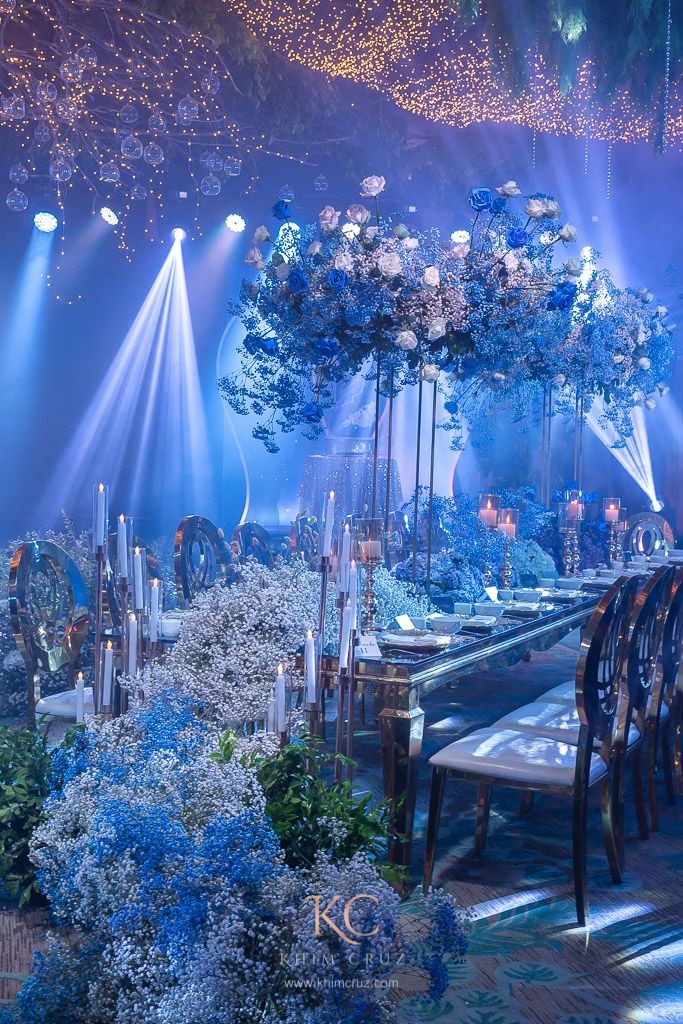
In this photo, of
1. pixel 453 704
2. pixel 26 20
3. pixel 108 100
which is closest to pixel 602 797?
pixel 453 704

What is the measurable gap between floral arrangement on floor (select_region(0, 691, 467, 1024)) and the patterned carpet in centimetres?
50

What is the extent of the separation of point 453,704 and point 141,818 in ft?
13.4

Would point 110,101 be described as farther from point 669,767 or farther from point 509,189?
point 669,767

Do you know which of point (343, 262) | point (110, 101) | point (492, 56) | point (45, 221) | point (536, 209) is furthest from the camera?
point (45, 221)

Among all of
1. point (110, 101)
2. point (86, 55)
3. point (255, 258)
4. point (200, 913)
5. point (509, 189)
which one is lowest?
point (200, 913)

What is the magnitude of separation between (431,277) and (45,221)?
673 cm

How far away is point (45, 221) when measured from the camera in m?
9.17

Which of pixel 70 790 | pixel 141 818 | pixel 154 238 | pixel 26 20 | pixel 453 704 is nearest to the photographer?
pixel 141 818

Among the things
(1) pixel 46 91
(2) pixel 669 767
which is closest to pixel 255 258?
(2) pixel 669 767

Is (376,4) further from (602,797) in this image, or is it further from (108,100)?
(602,797)

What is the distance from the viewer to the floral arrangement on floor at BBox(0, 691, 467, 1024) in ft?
5.09

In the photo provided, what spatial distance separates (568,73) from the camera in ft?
25.6

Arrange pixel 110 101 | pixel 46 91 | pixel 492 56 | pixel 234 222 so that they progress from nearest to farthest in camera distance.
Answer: pixel 46 91, pixel 492 56, pixel 110 101, pixel 234 222

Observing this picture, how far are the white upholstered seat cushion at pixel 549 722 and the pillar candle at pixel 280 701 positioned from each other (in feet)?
3.78
